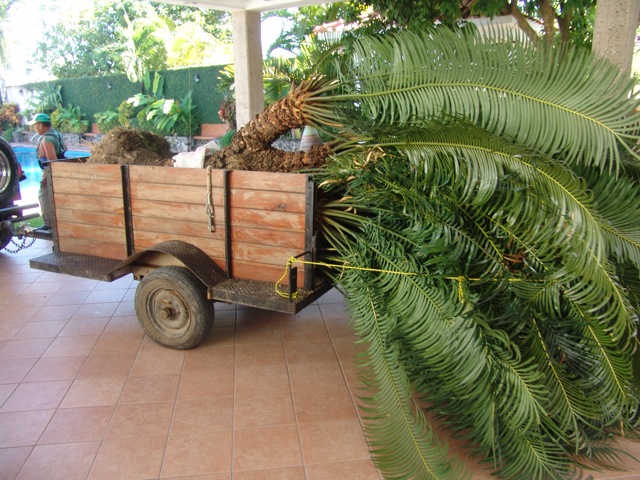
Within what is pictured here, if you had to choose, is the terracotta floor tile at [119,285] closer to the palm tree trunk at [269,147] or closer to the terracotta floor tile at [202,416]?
the palm tree trunk at [269,147]

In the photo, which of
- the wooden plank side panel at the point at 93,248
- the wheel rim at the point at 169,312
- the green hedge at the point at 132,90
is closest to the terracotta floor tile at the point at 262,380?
the wheel rim at the point at 169,312

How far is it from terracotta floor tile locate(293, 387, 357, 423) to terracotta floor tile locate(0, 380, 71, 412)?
1453mm

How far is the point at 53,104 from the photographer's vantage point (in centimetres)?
2009

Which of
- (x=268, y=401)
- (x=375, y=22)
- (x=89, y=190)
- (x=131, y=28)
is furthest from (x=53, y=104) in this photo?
(x=268, y=401)

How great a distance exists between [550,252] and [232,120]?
8368 mm

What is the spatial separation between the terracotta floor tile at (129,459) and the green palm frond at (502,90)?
7.00 feet

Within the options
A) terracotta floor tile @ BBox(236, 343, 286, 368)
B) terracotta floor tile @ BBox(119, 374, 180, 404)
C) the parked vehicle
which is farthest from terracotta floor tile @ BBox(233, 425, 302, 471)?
the parked vehicle

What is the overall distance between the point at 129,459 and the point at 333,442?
1.04m

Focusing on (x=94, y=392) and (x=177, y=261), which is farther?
(x=177, y=261)

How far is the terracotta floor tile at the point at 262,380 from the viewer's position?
10.5 ft

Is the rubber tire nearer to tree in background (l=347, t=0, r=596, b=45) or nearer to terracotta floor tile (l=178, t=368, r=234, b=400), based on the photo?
terracotta floor tile (l=178, t=368, r=234, b=400)

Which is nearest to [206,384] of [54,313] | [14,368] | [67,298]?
[14,368]

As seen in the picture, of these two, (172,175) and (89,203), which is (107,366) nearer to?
(89,203)

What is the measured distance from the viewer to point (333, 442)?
275cm
